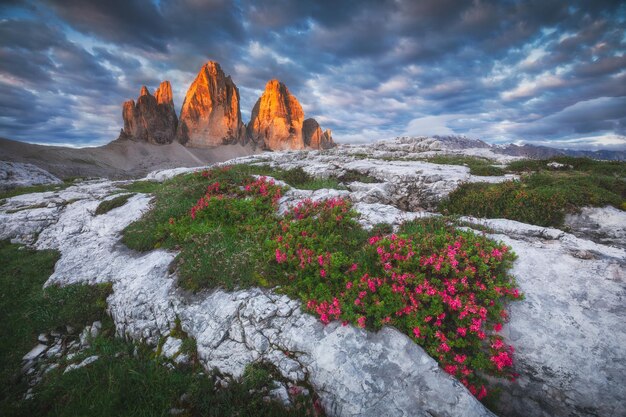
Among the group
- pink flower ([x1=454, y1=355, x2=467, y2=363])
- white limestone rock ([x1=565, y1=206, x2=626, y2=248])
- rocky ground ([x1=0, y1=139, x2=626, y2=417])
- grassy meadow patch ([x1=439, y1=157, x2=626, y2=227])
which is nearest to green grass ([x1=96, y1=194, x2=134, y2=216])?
rocky ground ([x1=0, y1=139, x2=626, y2=417])

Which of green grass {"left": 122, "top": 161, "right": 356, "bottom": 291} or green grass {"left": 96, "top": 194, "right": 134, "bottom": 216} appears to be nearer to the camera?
green grass {"left": 122, "top": 161, "right": 356, "bottom": 291}

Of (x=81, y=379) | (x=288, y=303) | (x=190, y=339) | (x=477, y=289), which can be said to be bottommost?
(x=81, y=379)

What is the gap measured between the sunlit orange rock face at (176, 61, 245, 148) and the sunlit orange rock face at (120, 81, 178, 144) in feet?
31.3

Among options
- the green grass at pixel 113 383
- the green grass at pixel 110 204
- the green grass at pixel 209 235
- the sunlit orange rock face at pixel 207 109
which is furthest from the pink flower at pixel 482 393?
the sunlit orange rock face at pixel 207 109

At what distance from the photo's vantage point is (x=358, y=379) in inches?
180

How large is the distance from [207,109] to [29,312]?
208628mm

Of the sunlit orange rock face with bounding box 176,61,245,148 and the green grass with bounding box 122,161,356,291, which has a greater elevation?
the sunlit orange rock face with bounding box 176,61,245,148

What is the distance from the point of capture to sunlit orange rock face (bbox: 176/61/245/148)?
18412 centimetres

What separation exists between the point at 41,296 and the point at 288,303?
8207mm

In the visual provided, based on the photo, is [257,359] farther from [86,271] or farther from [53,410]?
[86,271]

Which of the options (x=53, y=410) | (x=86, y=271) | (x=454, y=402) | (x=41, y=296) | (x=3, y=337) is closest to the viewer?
(x=454, y=402)

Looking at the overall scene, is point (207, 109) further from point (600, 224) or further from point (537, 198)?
point (600, 224)

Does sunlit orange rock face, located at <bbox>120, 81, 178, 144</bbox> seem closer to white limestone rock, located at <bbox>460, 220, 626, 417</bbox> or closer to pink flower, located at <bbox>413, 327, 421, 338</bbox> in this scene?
pink flower, located at <bbox>413, 327, 421, 338</bbox>

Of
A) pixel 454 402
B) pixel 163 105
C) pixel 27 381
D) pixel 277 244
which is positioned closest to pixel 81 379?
pixel 27 381
